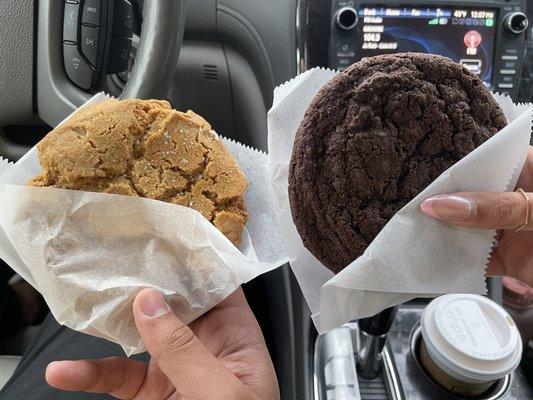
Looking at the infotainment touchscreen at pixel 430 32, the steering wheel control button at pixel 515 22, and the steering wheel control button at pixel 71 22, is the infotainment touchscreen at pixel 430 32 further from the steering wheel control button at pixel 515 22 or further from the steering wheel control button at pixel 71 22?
the steering wheel control button at pixel 71 22

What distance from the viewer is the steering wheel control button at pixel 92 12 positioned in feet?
3.85

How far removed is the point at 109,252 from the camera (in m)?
0.82

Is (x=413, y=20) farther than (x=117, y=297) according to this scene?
Yes

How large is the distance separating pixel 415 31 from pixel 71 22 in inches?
31.2

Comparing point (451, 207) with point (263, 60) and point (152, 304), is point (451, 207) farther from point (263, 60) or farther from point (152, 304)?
point (263, 60)

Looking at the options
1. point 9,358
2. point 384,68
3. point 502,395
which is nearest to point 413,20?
point 384,68

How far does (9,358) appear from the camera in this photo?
54.1 inches

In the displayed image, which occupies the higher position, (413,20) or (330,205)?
(413,20)

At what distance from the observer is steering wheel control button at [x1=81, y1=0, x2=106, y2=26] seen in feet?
3.85

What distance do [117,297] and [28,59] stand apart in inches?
27.4

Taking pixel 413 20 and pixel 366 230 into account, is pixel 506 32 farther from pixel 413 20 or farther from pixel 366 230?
pixel 366 230

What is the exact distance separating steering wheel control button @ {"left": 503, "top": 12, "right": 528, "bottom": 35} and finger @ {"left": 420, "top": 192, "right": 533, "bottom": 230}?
2.30ft

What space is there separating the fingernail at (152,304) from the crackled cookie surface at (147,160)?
0.14 meters

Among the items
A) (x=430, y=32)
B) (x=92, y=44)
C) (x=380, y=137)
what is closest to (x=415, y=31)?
(x=430, y=32)
